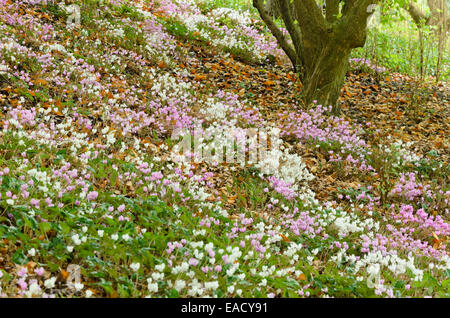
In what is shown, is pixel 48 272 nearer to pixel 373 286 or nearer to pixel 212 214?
pixel 212 214

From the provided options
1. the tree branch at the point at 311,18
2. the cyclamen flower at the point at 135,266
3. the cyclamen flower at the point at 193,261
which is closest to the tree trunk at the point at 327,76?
the tree branch at the point at 311,18

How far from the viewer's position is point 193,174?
6.09m

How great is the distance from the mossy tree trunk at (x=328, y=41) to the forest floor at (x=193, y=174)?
0.50m

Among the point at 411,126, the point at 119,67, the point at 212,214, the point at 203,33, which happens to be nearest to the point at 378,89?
the point at 411,126

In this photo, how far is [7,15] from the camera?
8.68 m

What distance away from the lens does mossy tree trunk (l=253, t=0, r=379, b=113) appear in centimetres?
860

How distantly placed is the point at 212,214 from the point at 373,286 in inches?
76.3

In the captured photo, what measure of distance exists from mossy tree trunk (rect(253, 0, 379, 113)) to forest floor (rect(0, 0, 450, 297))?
504mm

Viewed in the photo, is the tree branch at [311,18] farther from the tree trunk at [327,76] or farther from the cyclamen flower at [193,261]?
the cyclamen flower at [193,261]

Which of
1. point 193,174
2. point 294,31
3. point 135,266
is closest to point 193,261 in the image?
point 135,266

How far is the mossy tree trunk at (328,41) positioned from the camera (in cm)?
860

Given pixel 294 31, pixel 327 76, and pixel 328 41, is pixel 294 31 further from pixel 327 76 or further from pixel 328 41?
pixel 327 76

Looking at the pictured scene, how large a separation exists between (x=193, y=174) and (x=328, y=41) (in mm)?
5096

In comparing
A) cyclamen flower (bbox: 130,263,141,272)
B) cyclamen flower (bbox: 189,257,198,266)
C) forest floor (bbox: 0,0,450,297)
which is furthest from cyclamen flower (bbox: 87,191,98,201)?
cyclamen flower (bbox: 189,257,198,266)
